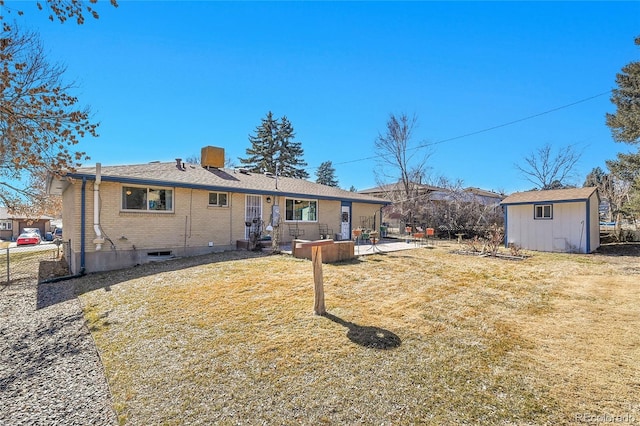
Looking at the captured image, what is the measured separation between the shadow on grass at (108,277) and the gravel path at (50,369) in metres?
0.50

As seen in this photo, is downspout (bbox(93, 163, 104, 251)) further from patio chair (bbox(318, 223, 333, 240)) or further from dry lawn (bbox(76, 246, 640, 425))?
patio chair (bbox(318, 223, 333, 240))

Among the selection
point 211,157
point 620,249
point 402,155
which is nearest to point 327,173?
point 402,155

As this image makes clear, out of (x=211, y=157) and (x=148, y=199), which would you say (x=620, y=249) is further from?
(x=148, y=199)

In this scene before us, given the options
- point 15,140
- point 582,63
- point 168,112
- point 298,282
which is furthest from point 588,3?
point 168,112

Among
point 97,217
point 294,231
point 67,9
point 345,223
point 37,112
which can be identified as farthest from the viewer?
point 345,223

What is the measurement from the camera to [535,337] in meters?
4.14

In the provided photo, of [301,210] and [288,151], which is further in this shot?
[288,151]

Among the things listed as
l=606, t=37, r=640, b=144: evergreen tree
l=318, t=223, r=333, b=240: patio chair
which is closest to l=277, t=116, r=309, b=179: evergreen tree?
l=318, t=223, r=333, b=240: patio chair

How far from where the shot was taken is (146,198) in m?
10.8

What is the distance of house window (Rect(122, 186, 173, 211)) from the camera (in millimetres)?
10398

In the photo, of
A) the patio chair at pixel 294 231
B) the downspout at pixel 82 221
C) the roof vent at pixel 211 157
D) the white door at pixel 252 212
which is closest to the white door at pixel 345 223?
the patio chair at pixel 294 231

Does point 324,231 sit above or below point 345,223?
below

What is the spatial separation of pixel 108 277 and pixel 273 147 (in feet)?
99.8

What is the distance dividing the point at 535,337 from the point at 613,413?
1634 millimetres
